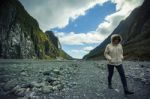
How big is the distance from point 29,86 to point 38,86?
70 cm

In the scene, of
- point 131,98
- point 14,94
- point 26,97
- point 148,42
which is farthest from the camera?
point 148,42

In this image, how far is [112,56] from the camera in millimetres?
14281

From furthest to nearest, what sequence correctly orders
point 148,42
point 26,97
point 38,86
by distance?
point 148,42
point 38,86
point 26,97

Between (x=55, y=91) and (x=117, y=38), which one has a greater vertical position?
(x=117, y=38)

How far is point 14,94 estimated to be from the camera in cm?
1475

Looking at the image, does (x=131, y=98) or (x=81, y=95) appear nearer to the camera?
(x=131, y=98)

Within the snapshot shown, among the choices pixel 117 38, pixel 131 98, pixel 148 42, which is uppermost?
pixel 148 42

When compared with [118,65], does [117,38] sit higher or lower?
higher

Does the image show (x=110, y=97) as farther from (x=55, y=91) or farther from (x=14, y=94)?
(x=14, y=94)

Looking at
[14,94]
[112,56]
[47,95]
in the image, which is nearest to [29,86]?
[14,94]

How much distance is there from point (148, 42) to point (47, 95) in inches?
6709

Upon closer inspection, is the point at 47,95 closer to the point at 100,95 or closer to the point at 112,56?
the point at 100,95

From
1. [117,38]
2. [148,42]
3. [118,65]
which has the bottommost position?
[118,65]

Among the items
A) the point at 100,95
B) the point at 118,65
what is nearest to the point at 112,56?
the point at 118,65
